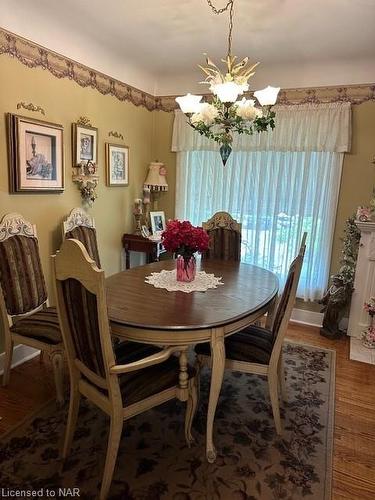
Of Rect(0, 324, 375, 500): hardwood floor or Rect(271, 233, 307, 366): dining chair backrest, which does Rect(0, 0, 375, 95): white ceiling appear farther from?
Rect(0, 324, 375, 500): hardwood floor

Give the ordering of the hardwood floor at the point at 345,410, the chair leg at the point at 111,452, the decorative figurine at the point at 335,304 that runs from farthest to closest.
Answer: the decorative figurine at the point at 335,304 < the hardwood floor at the point at 345,410 < the chair leg at the point at 111,452

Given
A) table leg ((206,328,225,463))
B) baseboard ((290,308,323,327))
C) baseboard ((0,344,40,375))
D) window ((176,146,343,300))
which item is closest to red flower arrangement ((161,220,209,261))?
table leg ((206,328,225,463))

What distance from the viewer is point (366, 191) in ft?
11.0

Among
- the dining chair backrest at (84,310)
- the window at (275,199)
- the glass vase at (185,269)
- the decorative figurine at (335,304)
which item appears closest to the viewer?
the dining chair backrest at (84,310)

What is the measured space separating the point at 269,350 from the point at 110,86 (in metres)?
2.84

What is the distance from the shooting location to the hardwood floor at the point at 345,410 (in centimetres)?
178

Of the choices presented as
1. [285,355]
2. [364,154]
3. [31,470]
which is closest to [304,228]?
[364,154]

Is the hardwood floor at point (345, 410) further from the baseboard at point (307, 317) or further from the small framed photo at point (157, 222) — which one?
the small framed photo at point (157, 222)

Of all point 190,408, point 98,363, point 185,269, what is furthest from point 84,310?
point 185,269

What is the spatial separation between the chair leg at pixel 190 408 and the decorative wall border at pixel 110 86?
2500mm

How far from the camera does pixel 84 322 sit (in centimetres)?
156

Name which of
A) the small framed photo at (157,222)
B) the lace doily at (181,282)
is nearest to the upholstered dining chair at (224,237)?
the lace doily at (181,282)

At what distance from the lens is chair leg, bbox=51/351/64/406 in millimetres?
2172

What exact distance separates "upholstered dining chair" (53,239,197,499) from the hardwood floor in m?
0.67
